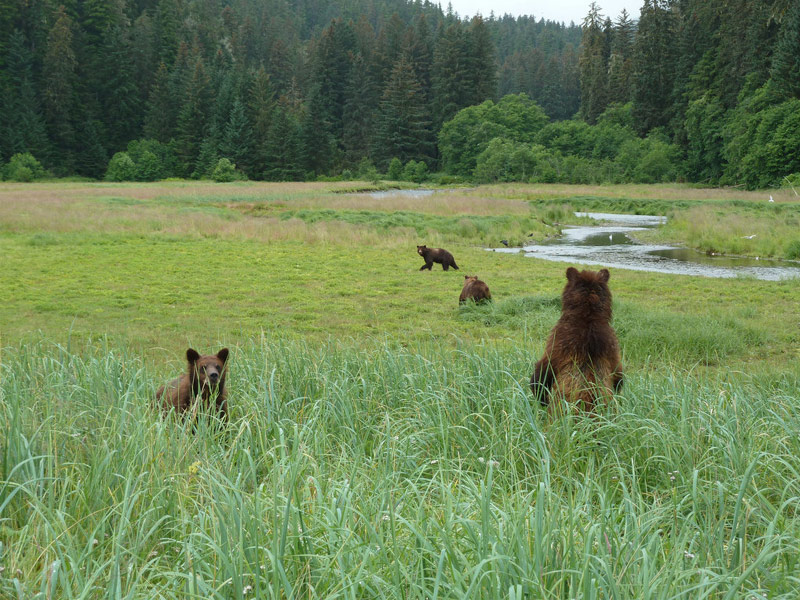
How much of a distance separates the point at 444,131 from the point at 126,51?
45959mm

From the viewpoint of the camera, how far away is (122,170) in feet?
271

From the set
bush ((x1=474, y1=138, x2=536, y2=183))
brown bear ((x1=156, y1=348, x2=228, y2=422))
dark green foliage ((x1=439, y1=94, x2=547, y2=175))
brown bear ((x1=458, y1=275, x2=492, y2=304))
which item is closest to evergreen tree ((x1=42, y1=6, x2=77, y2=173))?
dark green foliage ((x1=439, y1=94, x2=547, y2=175))

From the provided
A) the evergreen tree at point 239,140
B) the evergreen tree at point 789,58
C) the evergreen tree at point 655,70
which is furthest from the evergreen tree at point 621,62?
the evergreen tree at point 239,140

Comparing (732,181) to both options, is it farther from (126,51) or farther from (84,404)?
(126,51)

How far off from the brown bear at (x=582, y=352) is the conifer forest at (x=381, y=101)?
5650cm

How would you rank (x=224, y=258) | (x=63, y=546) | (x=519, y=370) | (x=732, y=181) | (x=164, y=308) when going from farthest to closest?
1. (x=732, y=181)
2. (x=224, y=258)
3. (x=164, y=308)
4. (x=519, y=370)
5. (x=63, y=546)

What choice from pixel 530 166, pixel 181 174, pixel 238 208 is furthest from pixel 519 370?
pixel 181 174

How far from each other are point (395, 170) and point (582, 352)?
91.9 metres

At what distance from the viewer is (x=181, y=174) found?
3543 inches

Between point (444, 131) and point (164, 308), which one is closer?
point (164, 308)

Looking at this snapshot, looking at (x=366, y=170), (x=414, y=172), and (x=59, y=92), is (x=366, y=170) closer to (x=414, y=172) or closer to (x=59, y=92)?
(x=414, y=172)

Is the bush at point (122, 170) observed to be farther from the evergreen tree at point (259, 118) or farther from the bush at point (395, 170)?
the bush at point (395, 170)

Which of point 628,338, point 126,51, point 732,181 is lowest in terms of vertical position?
point 628,338

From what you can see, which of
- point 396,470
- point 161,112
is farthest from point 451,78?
point 396,470
